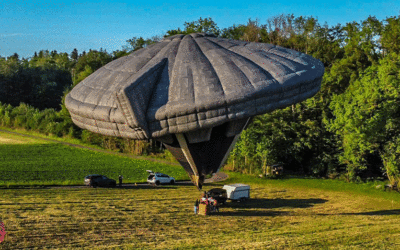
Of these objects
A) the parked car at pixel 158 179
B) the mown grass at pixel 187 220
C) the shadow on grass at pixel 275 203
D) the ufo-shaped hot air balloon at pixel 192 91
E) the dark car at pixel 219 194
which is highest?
the ufo-shaped hot air balloon at pixel 192 91

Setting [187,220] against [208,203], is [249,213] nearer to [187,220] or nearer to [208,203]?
[208,203]

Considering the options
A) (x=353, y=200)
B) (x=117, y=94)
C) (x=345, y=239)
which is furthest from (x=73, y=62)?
(x=117, y=94)

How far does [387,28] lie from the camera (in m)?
52.3

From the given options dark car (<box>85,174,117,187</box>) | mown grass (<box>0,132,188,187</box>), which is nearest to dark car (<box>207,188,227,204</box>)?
dark car (<box>85,174,117,187</box>)

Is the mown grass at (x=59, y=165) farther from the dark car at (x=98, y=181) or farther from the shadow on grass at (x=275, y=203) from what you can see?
the shadow on grass at (x=275, y=203)

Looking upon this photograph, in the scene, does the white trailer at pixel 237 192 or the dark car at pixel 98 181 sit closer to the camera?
the white trailer at pixel 237 192

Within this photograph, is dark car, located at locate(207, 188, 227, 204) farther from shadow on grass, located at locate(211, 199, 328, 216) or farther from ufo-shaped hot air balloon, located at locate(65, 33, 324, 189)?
A: ufo-shaped hot air balloon, located at locate(65, 33, 324, 189)

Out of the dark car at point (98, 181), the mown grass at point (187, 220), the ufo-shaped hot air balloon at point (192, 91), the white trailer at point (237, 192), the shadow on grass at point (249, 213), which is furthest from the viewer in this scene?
the dark car at point (98, 181)

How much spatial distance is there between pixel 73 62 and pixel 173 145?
118m

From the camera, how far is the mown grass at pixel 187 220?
2412 centimetres

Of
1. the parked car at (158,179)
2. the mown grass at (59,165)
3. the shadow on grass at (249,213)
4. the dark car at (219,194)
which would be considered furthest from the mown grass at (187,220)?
the mown grass at (59,165)

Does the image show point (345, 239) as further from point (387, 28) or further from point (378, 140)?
point (387, 28)

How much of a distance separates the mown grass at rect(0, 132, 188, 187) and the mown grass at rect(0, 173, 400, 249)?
4263 millimetres

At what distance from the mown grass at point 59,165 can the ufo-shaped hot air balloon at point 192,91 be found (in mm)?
28502
